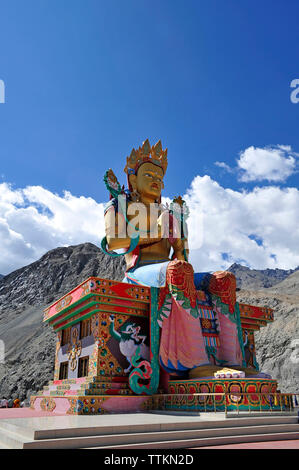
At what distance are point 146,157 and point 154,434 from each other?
894 cm

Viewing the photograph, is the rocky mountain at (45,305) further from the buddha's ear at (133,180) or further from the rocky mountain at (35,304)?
the buddha's ear at (133,180)

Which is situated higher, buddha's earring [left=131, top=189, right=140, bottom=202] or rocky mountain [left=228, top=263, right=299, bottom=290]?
rocky mountain [left=228, top=263, right=299, bottom=290]

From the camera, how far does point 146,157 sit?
479 inches

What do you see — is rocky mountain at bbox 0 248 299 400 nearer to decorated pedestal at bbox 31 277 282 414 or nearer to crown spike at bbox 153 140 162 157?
decorated pedestal at bbox 31 277 282 414

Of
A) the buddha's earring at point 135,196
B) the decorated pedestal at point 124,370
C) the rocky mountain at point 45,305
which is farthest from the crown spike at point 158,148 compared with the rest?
the rocky mountain at point 45,305

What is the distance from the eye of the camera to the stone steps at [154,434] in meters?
4.14

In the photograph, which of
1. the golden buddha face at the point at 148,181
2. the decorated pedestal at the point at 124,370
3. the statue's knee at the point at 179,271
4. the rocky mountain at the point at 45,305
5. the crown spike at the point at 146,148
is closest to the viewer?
the decorated pedestal at the point at 124,370

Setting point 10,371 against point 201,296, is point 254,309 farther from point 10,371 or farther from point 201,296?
point 10,371

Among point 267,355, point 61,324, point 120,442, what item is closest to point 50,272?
point 267,355

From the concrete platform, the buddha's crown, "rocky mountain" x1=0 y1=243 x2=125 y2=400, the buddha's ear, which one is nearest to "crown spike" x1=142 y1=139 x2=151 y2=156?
the buddha's crown

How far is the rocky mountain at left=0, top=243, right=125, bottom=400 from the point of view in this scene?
31.1 m

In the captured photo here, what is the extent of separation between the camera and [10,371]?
33000 millimetres

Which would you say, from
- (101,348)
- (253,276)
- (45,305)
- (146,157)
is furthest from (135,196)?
(253,276)

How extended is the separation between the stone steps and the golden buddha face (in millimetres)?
7369
